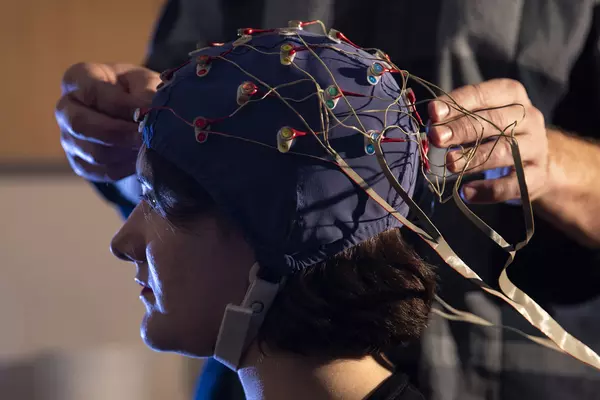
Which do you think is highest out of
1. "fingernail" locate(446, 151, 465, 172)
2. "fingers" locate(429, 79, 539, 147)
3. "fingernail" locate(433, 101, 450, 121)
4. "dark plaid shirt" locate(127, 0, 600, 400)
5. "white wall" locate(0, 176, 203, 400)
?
"fingernail" locate(433, 101, 450, 121)

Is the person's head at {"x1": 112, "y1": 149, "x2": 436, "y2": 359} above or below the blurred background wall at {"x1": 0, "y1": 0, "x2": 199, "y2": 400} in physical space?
above

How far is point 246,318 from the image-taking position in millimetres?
709

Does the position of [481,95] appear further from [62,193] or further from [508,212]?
[62,193]

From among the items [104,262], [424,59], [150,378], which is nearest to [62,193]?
[104,262]

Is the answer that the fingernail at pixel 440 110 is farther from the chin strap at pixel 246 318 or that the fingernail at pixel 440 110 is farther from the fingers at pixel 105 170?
the fingers at pixel 105 170

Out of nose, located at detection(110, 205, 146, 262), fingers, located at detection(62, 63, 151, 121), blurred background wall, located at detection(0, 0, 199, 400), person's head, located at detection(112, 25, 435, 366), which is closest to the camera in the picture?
person's head, located at detection(112, 25, 435, 366)

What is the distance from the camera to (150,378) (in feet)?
6.52

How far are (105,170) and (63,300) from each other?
1129 millimetres

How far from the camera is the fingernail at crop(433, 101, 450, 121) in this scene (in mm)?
671

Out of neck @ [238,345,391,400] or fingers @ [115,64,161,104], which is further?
fingers @ [115,64,161,104]

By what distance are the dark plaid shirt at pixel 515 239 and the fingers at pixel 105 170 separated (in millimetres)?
377

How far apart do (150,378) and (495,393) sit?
1277 millimetres

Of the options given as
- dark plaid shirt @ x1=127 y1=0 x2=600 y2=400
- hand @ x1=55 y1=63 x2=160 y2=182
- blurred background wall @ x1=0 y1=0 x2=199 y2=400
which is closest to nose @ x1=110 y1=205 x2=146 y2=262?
hand @ x1=55 y1=63 x2=160 y2=182

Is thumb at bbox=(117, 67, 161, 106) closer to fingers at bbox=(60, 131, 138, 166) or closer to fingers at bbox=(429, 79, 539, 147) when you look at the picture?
fingers at bbox=(60, 131, 138, 166)
